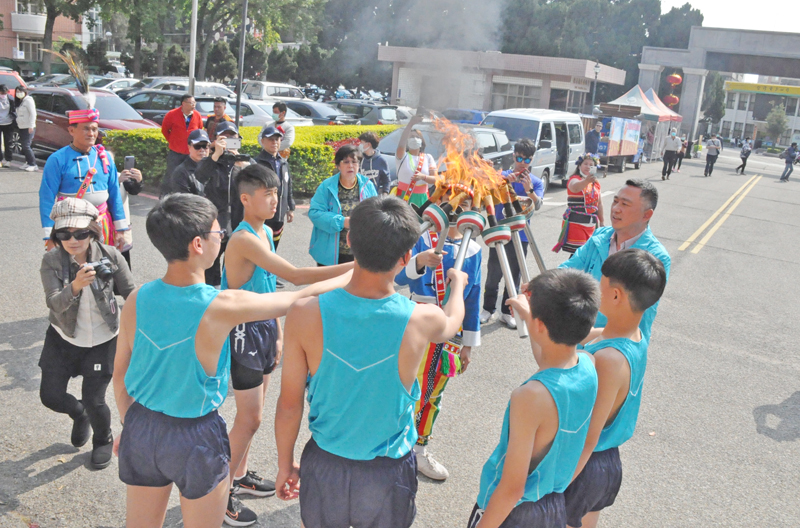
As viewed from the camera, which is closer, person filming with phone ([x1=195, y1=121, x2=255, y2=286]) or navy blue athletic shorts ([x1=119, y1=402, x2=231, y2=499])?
navy blue athletic shorts ([x1=119, y1=402, x2=231, y2=499])

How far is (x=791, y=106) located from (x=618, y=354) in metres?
99.2

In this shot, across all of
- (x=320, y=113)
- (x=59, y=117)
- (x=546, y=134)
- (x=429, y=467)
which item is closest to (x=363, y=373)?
(x=429, y=467)

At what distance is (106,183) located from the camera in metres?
5.50

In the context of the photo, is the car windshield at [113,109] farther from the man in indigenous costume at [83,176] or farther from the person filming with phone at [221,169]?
the man in indigenous costume at [83,176]

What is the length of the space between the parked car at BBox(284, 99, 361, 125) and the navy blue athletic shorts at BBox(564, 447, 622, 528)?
19704 mm

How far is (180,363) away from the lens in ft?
8.18

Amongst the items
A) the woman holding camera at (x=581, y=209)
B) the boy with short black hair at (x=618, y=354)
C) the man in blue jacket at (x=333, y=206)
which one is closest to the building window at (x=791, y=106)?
the woman holding camera at (x=581, y=209)

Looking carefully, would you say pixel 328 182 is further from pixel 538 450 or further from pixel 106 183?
pixel 538 450

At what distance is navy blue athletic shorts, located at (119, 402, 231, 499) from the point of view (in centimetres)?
251

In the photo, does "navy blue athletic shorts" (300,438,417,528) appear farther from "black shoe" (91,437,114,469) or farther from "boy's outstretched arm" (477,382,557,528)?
"black shoe" (91,437,114,469)

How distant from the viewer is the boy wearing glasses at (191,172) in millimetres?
6227

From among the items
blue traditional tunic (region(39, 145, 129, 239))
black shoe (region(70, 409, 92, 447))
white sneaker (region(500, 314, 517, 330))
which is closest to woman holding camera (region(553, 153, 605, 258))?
white sneaker (region(500, 314, 517, 330))

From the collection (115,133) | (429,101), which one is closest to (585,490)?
(429,101)

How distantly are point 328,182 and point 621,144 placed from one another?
20557mm
